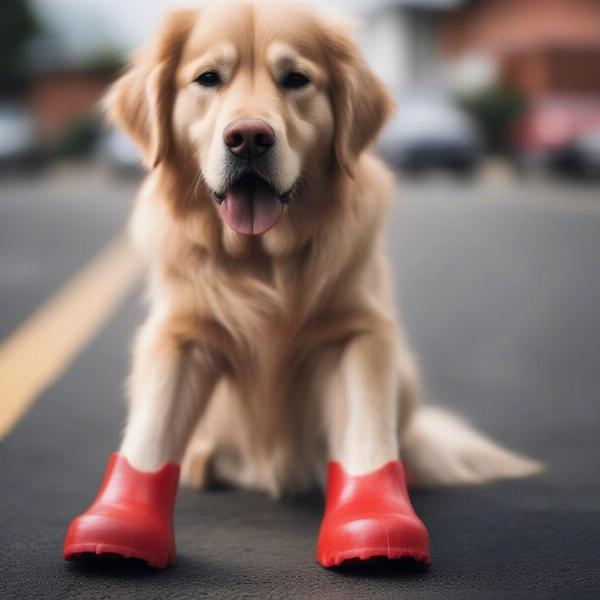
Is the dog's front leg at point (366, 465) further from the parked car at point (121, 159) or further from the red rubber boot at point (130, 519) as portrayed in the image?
the parked car at point (121, 159)

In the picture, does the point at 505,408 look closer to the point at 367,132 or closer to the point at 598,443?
the point at 598,443

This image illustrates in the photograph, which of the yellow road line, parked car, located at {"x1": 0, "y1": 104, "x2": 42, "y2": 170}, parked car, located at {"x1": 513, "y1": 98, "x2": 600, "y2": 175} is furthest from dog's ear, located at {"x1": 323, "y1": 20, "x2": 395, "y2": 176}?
parked car, located at {"x1": 0, "y1": 104, "x2": 42, "y2": 170}

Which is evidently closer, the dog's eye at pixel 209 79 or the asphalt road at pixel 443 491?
the asphalt road at pixel 443 491

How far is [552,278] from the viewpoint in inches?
321

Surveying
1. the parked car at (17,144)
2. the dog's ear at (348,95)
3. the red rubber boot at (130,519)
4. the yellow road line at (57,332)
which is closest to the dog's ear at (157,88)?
the dog's ear at (348,95)

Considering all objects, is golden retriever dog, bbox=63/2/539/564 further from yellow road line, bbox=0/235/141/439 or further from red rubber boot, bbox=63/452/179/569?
yellow road line, bbox=0/235/141/439

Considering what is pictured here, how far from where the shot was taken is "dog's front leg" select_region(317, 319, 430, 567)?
2.45 m

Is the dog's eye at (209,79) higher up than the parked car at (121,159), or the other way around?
the dog's eye at (209,79)

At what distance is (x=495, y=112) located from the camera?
2908 centimetres

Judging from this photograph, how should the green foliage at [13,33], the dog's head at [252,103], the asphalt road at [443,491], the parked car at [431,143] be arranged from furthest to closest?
the green foliage at [13,33] < the parked car at [431,143] < the dog's head at [252,103] < the asphalt road at [443,491]

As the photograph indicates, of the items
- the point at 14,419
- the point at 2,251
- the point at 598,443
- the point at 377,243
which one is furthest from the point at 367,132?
the point at 2,251

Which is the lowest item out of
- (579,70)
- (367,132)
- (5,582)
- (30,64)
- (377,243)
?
(30,64)

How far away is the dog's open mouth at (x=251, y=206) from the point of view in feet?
9.16

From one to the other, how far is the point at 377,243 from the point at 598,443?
1.41 metres
